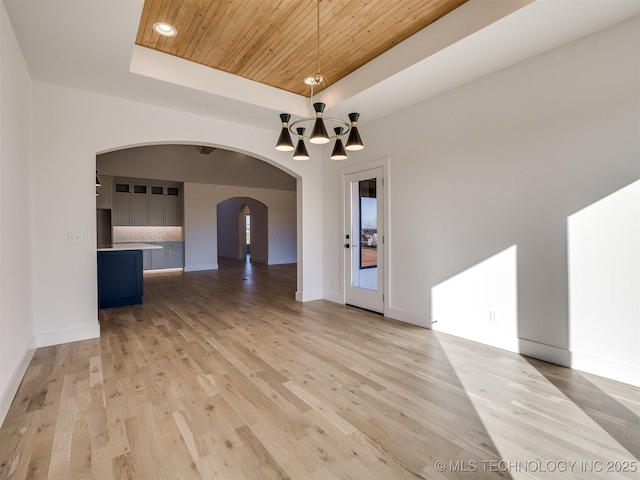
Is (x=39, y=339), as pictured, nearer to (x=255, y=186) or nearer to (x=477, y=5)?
(x=477, y=5)

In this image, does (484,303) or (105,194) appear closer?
(484,303)

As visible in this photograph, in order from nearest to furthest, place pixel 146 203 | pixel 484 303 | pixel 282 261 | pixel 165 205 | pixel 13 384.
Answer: pixel 13 384
pixel 484 303
pixel 146 203
pixel 165 205
pixel 282 261

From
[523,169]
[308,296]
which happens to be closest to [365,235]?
[308,296]

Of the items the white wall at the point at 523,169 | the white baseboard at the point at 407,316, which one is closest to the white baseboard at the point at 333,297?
the white baseboard at the point at 407,316

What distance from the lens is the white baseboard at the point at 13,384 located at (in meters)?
2.14

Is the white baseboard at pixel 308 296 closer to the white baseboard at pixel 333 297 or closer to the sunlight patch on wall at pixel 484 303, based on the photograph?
the white baseboard at pixel 333 297

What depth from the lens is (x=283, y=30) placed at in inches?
122

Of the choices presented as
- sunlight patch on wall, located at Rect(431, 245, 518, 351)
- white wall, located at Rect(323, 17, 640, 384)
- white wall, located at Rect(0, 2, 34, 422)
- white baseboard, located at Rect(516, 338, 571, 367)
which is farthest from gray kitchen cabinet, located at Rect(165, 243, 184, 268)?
white baseboard, located at Rect(516, 338, 571, 367)

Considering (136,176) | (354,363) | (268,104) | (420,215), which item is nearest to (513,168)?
(420,215)

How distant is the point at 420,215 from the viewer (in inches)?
164

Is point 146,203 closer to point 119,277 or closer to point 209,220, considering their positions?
point 209,220

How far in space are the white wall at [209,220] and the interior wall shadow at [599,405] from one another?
9.61m

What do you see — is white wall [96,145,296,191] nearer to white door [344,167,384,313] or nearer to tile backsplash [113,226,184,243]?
tile backsplash [113,226,184,243]

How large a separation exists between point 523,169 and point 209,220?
9.44 metres
